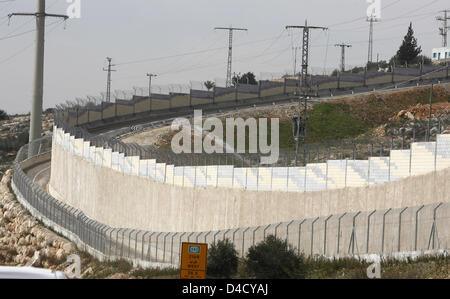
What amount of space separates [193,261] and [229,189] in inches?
1076

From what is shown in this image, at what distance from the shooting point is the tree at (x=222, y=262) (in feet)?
109

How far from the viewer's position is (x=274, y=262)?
3169 centimetres

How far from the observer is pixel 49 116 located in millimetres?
141250

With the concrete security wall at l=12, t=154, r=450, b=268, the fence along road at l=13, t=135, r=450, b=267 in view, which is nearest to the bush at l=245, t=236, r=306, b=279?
the fence along road at l=13, t=135, r=450, b=267

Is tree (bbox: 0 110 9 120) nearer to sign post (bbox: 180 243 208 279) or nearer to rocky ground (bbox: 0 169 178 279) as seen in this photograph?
rocky ground (bbox: 0 169 178 279)

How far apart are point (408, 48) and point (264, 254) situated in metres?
115

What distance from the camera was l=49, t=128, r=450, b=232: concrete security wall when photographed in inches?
1610

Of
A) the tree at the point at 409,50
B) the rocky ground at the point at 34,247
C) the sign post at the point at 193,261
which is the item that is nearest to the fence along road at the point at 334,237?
the rocky ground at the point at 34,247

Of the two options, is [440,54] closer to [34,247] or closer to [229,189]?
[34,247]

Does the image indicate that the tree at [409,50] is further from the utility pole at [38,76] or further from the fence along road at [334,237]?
the fence along road at [334,237]

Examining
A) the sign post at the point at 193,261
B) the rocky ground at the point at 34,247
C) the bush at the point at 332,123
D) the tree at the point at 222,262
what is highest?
the bush at the point at 332,123

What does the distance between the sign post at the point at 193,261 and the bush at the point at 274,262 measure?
18.7ft
